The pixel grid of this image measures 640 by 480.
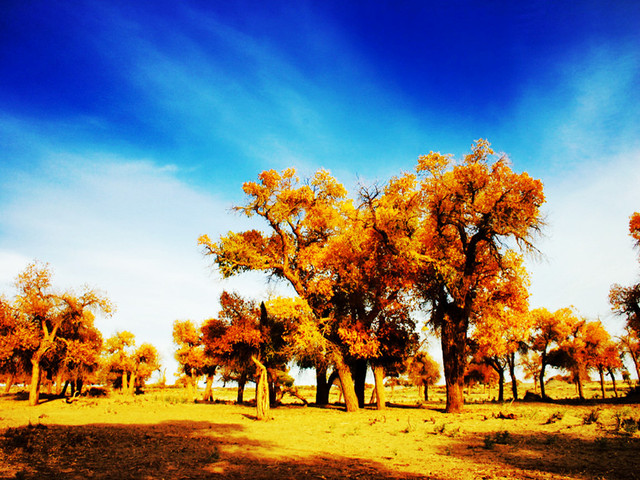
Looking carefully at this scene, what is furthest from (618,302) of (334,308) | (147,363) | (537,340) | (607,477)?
(147,363)

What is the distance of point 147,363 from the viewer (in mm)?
54781

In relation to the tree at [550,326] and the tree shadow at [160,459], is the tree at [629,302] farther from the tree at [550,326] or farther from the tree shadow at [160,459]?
the tree shadow at [160,459]

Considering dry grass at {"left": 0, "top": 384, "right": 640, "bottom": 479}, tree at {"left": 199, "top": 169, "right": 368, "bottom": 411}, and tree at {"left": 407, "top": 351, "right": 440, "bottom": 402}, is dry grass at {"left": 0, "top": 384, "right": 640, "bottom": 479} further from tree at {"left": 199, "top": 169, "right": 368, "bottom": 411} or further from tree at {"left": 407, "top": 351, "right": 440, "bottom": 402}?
tree at {"left": 407, "top": 351, "right": 440, "bottom": 402}

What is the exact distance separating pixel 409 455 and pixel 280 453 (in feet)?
11.0

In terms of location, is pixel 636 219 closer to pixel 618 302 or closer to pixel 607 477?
pixel 618 302

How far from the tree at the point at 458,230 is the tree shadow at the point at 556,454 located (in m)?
8.01

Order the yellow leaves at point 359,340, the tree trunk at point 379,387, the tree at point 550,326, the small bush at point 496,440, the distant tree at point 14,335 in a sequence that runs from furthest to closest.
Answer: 1. the tree at point 550,326
2. the distant tree at point 14,335
3. the tree trunk at point 379,387
4. the yellow leaves at point 359,340
5. the small bush at point 496,440

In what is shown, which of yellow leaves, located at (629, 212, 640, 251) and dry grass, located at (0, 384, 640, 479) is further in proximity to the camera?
yellow leaves, located at (629, 212, 640, 251)

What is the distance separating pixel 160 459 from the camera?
9.00m

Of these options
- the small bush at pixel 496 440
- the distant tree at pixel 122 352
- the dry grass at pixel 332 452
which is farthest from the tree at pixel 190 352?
the small bush at pixel 496 440

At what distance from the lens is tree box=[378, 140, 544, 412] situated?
18562 mm

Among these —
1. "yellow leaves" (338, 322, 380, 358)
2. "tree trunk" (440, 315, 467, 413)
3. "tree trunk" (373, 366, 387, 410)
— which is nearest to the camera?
"tree trunk" (440, 315, 467, 413)

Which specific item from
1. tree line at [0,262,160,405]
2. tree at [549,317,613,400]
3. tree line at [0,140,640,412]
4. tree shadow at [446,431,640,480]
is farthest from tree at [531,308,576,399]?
tree line at [0,262,160,405]

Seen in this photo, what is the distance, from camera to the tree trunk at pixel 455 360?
19.7 metres
